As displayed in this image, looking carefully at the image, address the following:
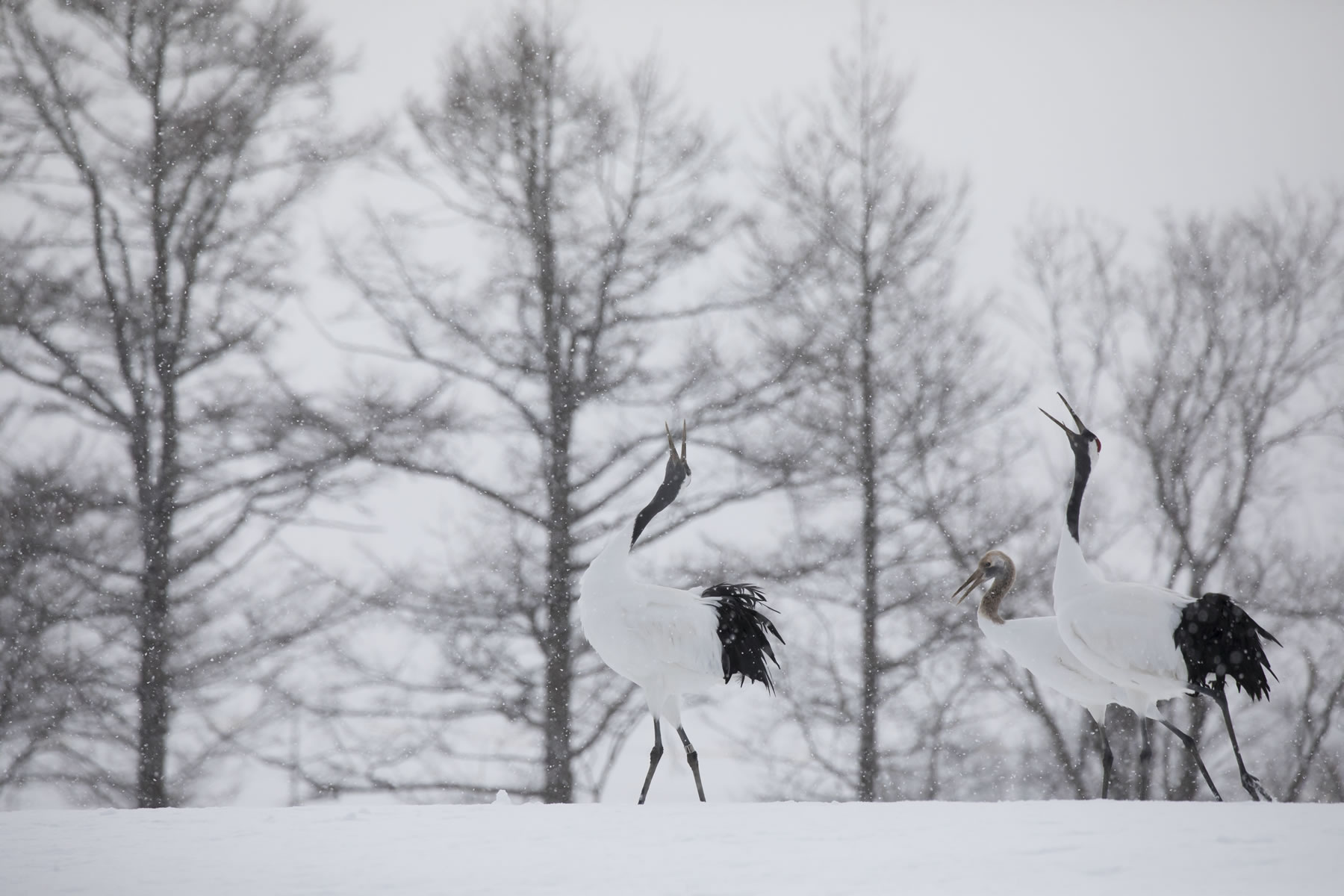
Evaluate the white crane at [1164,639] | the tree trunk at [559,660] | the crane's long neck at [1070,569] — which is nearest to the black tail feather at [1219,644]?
the white crane at [1164,639]

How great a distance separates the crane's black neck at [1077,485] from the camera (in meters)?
7.38

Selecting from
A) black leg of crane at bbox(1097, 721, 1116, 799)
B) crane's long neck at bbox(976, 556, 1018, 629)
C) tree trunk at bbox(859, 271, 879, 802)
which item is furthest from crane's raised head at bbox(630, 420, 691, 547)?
tree trunk at bbox(859, 271, 879, 802)

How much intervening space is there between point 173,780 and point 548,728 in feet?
11.8

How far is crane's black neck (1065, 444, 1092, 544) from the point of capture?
24.2ft

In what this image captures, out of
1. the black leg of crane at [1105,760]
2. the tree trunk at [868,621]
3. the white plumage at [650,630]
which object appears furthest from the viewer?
the tree trunk at [868,621]

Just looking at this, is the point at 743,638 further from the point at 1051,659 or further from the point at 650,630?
the point at 1051,659

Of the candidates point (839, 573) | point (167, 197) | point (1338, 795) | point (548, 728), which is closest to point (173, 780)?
point (548, 728)

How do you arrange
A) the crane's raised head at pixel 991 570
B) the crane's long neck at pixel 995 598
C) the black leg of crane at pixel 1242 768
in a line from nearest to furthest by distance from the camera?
the black leg of crane at pixel 1242 768 → the crane's long neck at pixel 995 598 → the crane's raised head at pixel 991 570

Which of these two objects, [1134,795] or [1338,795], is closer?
[1134,795]

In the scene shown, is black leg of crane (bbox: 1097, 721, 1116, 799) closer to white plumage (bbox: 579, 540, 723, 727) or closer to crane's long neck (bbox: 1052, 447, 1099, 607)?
crane's long neck (bbox: 1052, 447, 1099, 607)

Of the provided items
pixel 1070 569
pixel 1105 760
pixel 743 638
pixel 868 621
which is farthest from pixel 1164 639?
pixel 868 621

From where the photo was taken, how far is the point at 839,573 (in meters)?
11.5

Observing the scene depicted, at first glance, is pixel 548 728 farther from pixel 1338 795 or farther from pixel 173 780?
pixel 1338 795

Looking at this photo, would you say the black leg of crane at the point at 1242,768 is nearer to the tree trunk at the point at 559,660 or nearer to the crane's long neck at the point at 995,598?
the crane's long neck at the point at 995,598
